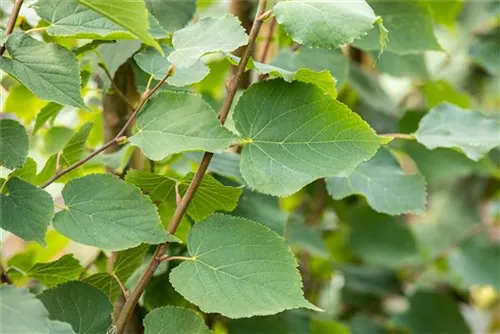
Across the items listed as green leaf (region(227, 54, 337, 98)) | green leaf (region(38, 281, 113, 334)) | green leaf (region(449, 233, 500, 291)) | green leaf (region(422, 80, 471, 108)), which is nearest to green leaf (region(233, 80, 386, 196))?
green leaf (region(227, 54, 337, 98))

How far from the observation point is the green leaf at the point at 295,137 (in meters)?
0.40

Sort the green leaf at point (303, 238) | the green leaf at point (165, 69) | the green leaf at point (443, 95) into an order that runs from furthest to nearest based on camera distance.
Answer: the green leaf at point (443, 95), the green leaf at point (303, 238), the green leaf at point (165, 69)

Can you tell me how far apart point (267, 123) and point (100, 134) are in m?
0.36

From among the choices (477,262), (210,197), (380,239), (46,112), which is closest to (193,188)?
(210,197)

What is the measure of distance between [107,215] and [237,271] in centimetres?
9

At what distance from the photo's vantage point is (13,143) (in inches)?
15.3

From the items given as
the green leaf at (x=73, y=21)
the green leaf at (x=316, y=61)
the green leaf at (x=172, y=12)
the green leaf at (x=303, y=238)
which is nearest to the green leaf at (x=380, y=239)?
the green leaf at (x=303, y=238)

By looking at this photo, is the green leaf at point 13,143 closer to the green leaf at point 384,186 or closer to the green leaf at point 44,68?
the green leaf at point 44,68

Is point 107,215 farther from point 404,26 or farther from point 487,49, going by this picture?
point 487,49

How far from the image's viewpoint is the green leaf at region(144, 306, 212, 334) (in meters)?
0.39

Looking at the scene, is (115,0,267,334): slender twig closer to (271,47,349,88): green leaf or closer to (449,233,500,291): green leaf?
(271,47,349,88): green leaf

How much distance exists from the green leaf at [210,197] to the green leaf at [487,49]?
0.62m

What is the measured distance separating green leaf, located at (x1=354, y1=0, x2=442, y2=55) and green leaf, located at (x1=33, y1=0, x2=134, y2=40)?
26 cm

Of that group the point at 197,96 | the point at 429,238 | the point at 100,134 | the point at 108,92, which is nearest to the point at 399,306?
the point at 429,238
